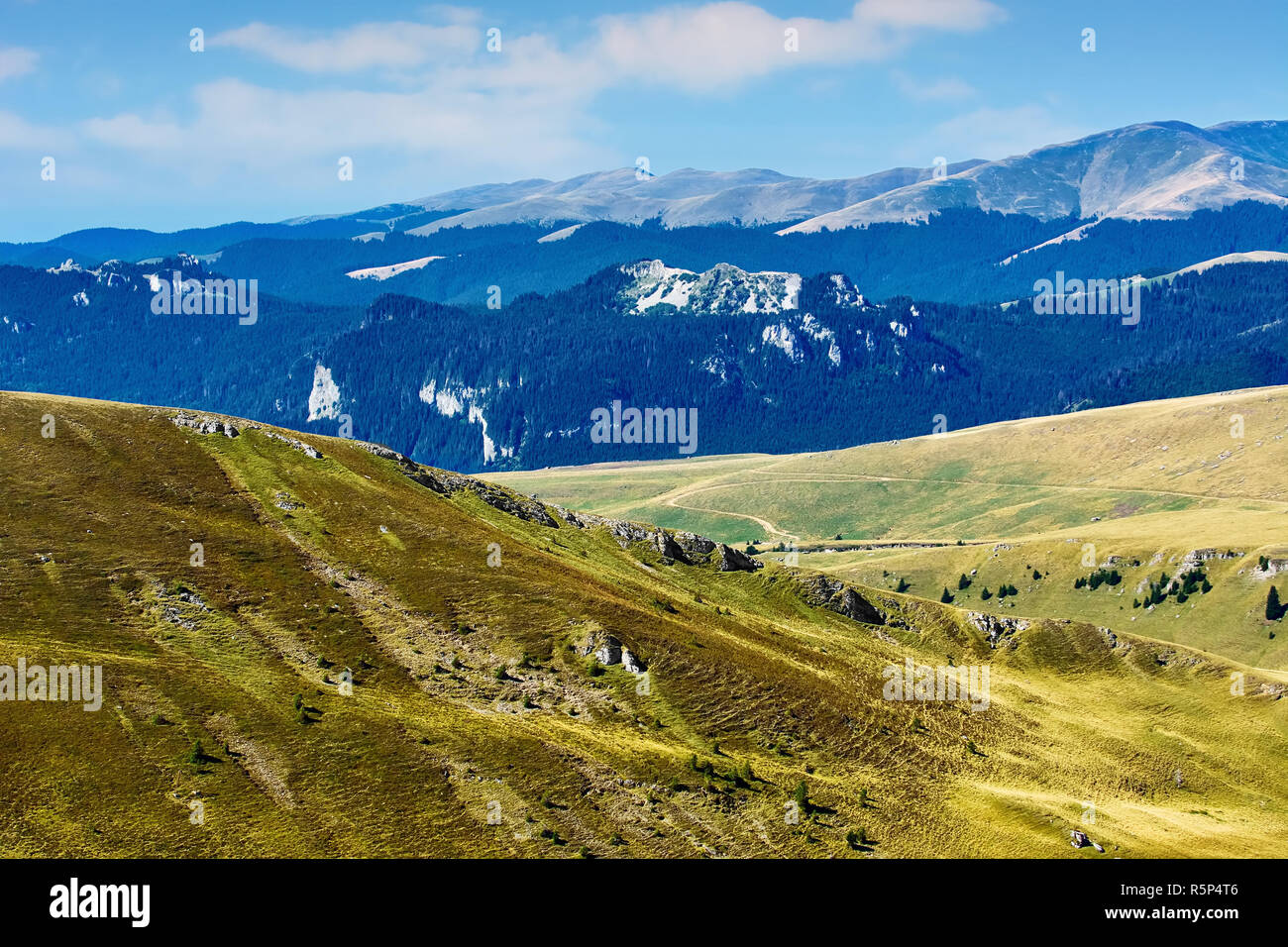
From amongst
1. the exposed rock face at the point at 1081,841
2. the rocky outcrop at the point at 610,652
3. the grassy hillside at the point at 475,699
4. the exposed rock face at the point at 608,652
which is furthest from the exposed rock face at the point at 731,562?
the exposed rock face at the point at 1081,841

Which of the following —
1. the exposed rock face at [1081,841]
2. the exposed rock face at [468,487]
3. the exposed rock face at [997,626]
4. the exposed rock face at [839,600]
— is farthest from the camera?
the exposed rock face at [839,600]

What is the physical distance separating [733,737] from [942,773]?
16.9m

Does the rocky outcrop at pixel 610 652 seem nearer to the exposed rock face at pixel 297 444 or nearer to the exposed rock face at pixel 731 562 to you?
the exposed rock face at pixel 297 444

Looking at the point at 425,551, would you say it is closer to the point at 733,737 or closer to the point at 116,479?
the point at 116,479

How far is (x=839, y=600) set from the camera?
14638 cm

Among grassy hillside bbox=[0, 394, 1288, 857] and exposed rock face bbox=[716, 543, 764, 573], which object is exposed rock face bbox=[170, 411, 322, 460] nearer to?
grassy hillside bbox=[0, 394, 1288, 857]

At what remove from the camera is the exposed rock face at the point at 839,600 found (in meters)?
145

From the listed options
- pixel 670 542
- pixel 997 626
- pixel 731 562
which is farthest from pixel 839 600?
pixel 670 542

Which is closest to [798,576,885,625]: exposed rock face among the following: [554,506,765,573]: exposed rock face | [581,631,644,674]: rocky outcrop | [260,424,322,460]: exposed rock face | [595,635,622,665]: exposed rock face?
[554,506,765,573]: exposed rock face

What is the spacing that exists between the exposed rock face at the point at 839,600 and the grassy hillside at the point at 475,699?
3.29 metres

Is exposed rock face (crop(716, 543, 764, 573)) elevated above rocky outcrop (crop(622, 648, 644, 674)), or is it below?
above

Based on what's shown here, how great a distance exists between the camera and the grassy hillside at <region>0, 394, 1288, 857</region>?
225ft

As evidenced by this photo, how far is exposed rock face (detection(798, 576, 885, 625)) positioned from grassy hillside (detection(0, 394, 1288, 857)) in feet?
10.8
